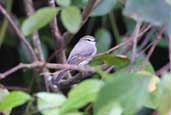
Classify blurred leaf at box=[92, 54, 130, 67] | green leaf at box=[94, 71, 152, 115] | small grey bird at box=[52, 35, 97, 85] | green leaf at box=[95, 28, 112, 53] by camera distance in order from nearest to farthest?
1. green leaf at box=[94, 71, 152, 115]
2. blurred leaf at box=[92, 54, 130, 67]
3. green leaf at box=[95, 28, 112, 53]
4. small grey bird at box=[52, 35, 97, 85]

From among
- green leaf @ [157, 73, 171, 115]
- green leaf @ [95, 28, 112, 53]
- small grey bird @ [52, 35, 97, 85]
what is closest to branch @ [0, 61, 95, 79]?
green leaf @ [157, 73, 171, 115]

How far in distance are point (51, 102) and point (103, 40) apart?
1523 millimetres

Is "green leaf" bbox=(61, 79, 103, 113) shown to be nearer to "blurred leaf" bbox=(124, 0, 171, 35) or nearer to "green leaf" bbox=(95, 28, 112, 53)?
"blurred leaf" bbox=(124, 0, 171, 35)

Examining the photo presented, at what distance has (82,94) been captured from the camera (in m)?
0.91

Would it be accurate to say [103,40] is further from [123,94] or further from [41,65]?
[123,94]

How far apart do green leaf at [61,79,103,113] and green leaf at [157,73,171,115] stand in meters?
0.10

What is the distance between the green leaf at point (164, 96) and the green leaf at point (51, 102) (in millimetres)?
187

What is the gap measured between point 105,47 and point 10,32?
661mm

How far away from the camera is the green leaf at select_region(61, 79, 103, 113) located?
35.8 inches

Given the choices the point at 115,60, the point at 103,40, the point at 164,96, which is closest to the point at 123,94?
the point at 164,96

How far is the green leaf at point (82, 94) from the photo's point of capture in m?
0.91

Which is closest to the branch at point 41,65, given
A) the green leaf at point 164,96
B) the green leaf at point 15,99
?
the green leaf at point 15,99

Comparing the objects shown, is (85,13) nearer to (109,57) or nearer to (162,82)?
(109,57)

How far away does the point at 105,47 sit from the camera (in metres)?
2.43
